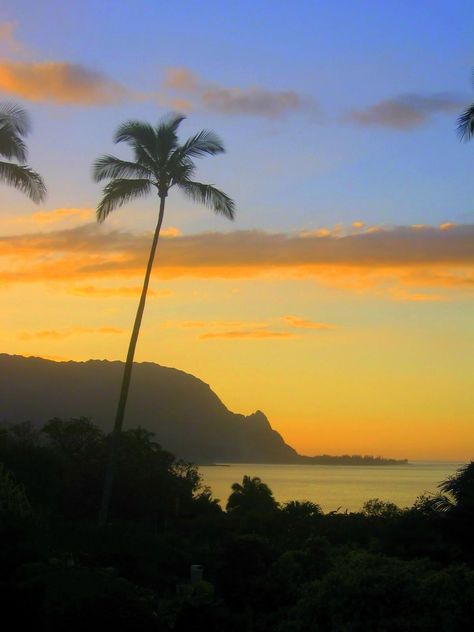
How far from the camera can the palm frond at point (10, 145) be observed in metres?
26.7

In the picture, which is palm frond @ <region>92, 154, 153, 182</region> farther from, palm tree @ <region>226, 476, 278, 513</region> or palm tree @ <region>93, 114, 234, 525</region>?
palm tree @ <region>226, 476, 278, 513</region>

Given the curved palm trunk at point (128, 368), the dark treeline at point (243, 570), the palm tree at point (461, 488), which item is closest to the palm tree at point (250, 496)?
the dark treeline at point (243, 570)

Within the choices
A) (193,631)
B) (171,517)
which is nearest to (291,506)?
(171,517)

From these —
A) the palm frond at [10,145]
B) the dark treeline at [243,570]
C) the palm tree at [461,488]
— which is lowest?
the dark treeline at [243,570]

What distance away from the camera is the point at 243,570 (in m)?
17.6

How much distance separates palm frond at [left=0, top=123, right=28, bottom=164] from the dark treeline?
9538 millimetres

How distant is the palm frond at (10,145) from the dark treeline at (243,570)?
376 inches

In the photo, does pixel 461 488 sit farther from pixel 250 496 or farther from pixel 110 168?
pixel 250 496

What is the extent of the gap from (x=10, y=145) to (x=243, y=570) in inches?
600

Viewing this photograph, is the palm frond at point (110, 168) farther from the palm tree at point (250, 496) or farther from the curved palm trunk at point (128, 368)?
the palm tree at point (250, 496)

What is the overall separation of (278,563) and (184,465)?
47831mm

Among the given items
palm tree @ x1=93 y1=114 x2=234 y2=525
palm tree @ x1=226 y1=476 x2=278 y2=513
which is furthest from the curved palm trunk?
palm tree @ x1=226 y1=476 x2=278 y2=513

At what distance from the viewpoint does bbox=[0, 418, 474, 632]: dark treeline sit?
12484 millimetres

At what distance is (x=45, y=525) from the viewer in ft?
74.1
